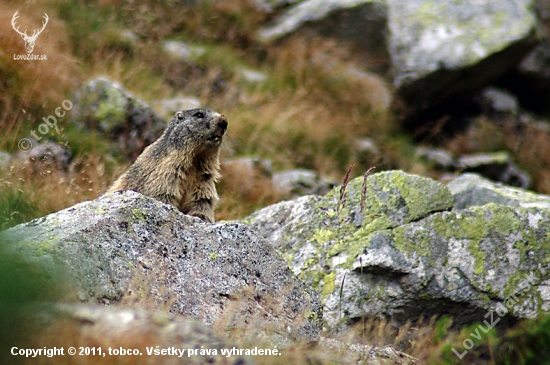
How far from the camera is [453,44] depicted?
1385 centimetres

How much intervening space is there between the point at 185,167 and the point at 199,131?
453 millimetres

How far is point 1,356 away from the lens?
2.66 meters

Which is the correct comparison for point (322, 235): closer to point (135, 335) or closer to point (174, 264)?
point (174, 264)

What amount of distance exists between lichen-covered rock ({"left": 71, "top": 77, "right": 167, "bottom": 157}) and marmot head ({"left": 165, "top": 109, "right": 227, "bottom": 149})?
302 cm

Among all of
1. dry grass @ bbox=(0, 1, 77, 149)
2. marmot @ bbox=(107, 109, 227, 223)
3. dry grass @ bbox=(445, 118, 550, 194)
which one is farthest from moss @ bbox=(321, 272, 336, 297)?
dry grass @ bbox=(445, 118, 550, 194)

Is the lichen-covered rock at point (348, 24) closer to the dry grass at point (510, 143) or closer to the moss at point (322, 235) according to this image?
the dry grass at point (510, 143)

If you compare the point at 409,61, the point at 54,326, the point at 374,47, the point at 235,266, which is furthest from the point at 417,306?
the point at 374,47

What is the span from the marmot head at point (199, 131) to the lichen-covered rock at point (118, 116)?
302 cm

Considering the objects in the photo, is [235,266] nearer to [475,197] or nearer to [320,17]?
[475,197]

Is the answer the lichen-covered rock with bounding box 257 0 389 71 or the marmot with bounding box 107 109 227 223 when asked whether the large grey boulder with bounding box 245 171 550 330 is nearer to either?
the marmot with bounding box 107 109 227 223

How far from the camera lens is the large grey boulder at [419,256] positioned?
18.9 ft

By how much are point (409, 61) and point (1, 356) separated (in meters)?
12.6

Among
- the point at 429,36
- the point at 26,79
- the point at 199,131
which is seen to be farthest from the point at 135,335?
the point at 429,36

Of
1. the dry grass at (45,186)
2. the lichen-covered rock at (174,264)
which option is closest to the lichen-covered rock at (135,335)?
the lichen-covered rock at (174,264)
